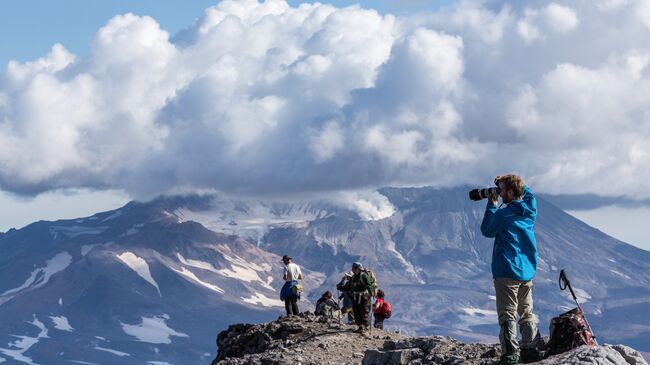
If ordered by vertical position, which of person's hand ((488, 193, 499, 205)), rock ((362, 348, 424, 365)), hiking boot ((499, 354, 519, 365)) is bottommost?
hiking boot ((499, 354, 519, 365))

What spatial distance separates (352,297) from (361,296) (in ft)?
1.33

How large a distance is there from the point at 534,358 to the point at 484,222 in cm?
244

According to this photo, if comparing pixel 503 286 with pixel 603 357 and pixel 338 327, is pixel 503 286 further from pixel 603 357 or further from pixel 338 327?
pixel 338 327

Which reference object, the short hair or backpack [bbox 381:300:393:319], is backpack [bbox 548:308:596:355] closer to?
the short hair

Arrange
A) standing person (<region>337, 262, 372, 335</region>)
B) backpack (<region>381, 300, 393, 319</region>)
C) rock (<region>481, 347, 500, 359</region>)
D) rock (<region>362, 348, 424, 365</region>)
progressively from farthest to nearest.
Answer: backpack (<region>381, 300, 393, 319</region>)
standing person (<region>337, 262, 372, 335</region>)
rock (<region>362, 348, 424, 365</region>)
rock (<region>481, 347, 500, 359</region>)

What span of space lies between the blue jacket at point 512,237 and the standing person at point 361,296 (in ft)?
49.7

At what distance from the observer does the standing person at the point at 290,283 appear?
39906 mm

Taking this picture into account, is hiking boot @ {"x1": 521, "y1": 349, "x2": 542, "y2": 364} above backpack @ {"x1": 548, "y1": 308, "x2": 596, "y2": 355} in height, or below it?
below

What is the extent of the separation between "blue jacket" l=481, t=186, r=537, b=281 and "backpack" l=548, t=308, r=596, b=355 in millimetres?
1225

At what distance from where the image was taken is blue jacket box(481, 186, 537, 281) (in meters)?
19.3

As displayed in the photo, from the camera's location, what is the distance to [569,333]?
789 inches

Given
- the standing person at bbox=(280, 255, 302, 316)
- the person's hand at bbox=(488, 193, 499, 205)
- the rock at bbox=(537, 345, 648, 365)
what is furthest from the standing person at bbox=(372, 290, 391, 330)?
the rock at bbox=(537, 345, 648, 365)

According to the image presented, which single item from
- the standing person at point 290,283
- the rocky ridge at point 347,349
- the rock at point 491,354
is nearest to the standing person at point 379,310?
the rocky ridge at point 347,349

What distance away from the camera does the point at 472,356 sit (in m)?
25.7
